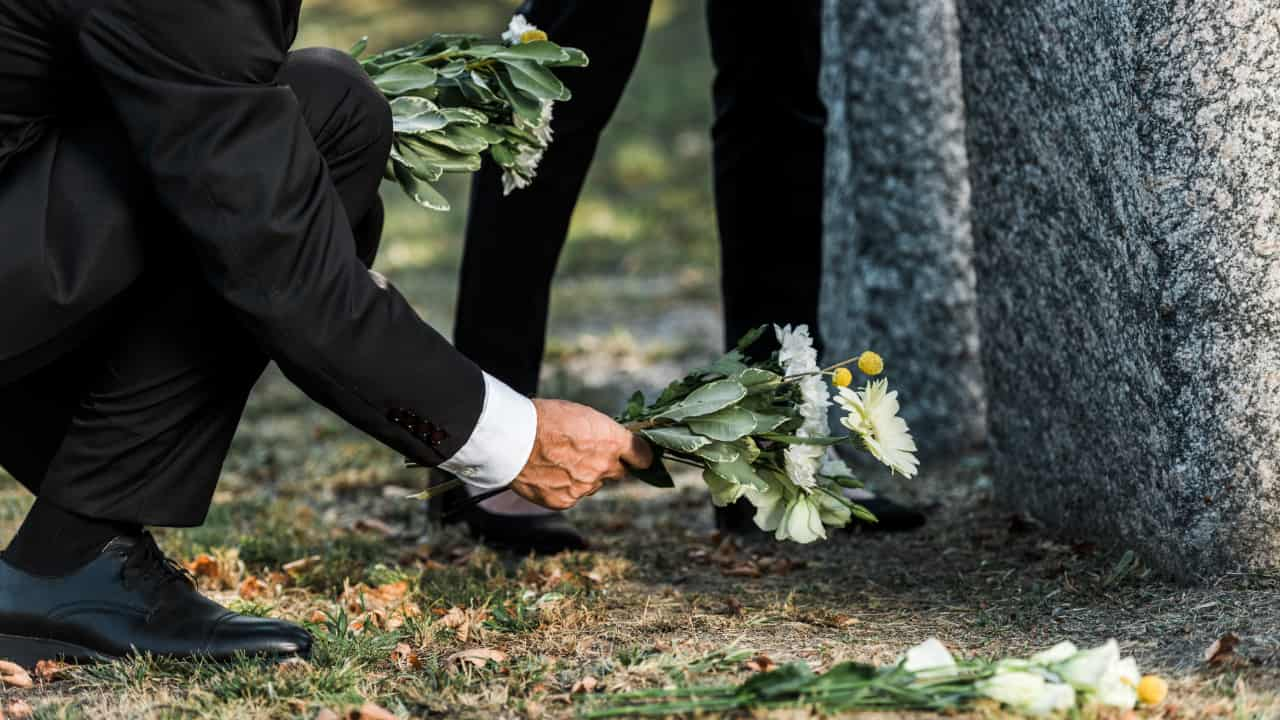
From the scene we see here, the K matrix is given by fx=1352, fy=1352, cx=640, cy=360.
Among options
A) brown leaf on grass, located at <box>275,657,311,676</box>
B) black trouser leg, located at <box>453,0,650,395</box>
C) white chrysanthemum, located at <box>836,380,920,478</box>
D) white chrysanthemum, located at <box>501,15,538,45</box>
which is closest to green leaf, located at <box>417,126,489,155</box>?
white chrysanthemum, located at <box>501,15,538,45</box>

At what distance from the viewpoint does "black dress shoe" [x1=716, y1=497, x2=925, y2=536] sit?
10.2 ft

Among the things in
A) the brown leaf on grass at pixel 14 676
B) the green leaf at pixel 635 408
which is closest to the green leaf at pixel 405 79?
the green leaf at pixel 635 408

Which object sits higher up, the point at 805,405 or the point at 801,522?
the point at 805,405

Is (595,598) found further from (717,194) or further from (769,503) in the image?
(717,194)

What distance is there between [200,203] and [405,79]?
829 millimetres

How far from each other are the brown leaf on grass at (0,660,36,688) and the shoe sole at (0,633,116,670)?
23 millimetres

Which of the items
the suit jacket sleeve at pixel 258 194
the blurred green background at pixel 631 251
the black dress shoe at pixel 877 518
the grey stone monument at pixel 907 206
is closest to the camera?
the suit jacket sleeve at pixel 258 194

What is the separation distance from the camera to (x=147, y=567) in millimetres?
2164

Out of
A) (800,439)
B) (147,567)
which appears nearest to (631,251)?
(800,439)

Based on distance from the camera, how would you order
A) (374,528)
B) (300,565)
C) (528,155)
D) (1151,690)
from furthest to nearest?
(374,528) → (300,565) → (528,155) → (1151,690)

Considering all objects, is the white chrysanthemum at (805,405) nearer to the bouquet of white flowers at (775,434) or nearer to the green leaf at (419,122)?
the bouquet of white flowers at (775,434)

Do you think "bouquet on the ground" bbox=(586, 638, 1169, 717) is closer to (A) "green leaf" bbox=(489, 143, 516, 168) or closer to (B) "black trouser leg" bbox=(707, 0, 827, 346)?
(A) "green leaf" bbox=(489, 143, 516, 168)

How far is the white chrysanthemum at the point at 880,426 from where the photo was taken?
2.15 m

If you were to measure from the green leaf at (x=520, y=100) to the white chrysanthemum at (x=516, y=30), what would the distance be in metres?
0.08
